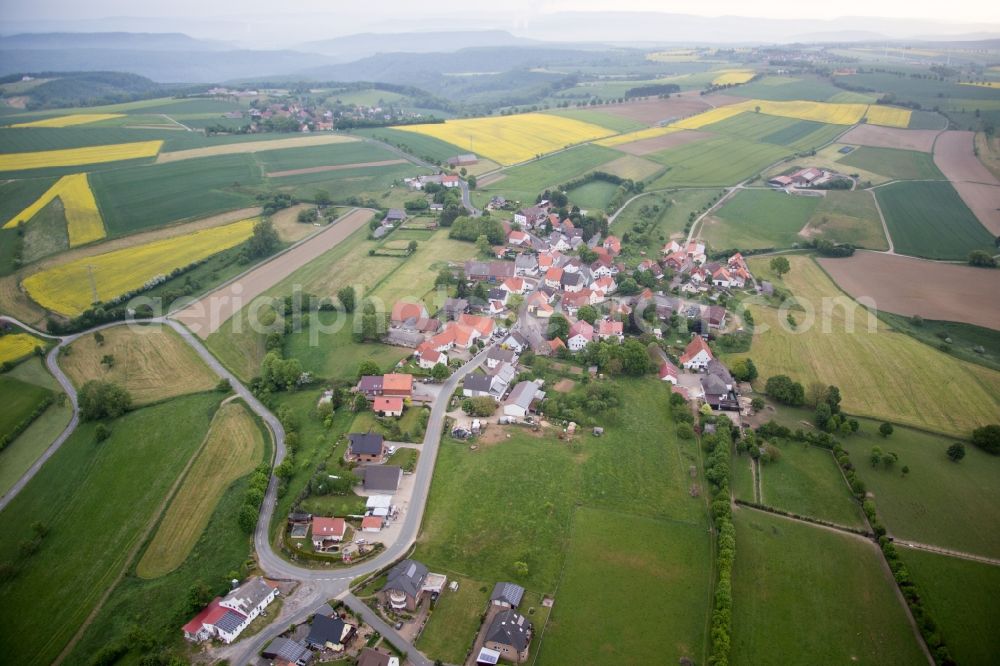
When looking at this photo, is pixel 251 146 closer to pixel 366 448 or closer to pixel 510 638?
pixel 366 448

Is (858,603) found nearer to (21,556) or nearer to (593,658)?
(593,658)

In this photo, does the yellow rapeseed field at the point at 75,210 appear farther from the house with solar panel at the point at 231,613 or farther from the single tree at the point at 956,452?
the single tree at the point at 956,452

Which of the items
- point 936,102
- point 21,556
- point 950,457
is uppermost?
point 936,102

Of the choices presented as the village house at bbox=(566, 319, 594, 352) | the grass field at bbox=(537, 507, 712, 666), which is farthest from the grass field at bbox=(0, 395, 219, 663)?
the village house at bbox=(566, 319, 594, 352)

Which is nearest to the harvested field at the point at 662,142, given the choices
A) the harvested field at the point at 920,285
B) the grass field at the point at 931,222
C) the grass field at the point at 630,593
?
the grass field at the point at 931,222

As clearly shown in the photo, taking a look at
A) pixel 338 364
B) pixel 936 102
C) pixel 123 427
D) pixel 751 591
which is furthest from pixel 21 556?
pixel 936 102

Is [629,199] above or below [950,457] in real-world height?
above
